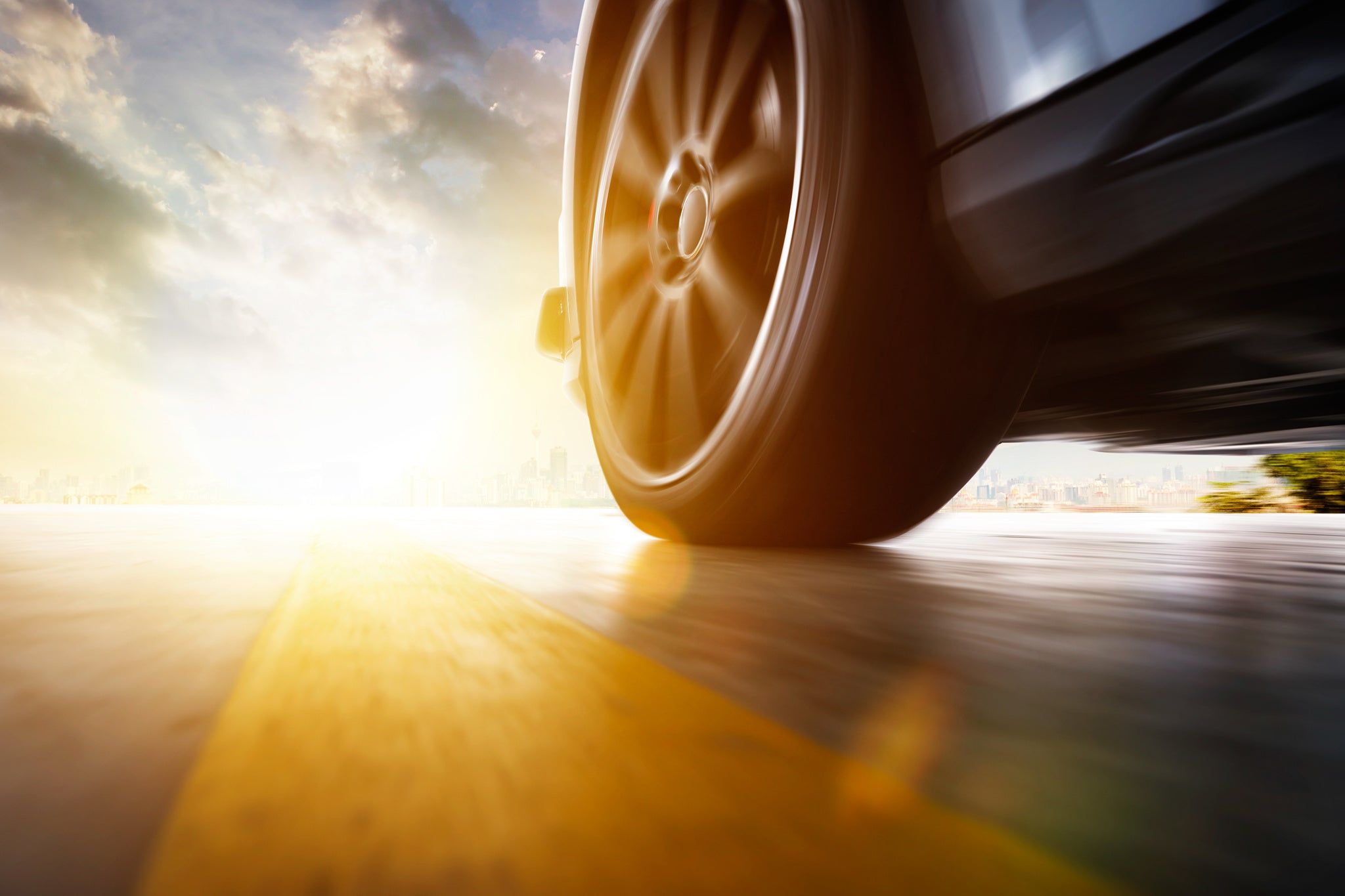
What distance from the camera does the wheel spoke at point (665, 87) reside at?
186cm

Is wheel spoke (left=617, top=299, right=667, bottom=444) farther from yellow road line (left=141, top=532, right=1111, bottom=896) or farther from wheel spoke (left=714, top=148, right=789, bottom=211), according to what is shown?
yellow road line (left=141, top=532, right=1111, bottom=896)

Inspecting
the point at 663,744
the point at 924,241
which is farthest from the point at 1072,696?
the point at 924,241

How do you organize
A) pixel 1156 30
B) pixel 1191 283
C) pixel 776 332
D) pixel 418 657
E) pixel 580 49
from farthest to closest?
pixel 580 49
pixel 776 332
pixel 1191 283
pixel 1156 30
pixel 418 657

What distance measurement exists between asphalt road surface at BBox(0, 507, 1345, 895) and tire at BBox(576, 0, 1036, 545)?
0.52 meters

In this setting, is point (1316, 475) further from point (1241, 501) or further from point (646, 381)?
point (646, 381)

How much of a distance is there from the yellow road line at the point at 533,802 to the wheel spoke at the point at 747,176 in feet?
4.14

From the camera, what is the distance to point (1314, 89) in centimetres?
78

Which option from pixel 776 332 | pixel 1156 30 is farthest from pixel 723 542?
pixel 1156 30

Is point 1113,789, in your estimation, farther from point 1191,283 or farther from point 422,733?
point 1191,283

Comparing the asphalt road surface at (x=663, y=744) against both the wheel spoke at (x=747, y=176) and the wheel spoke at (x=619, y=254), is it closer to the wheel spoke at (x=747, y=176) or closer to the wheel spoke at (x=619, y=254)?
the wheel spoke at (x=747, y=176)

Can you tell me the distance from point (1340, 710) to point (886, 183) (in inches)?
36.8

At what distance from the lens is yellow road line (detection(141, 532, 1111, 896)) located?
24 centimetres

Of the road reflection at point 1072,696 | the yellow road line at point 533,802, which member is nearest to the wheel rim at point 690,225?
the road reflection at point 1072,696

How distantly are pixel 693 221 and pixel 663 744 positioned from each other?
1546 mm
